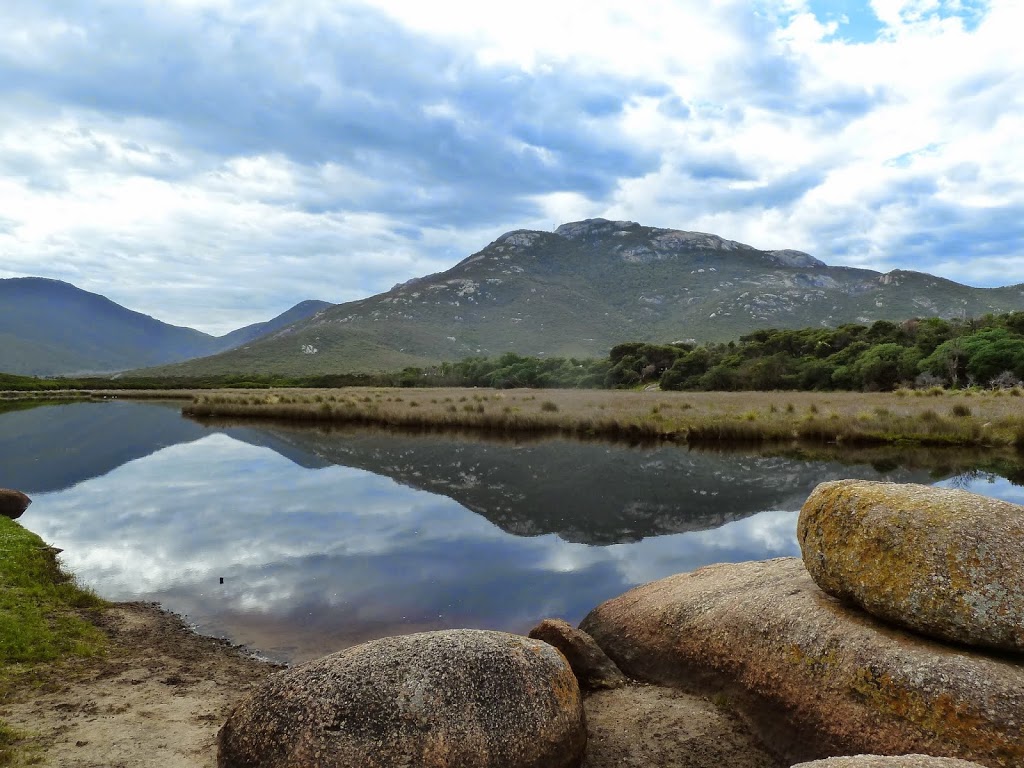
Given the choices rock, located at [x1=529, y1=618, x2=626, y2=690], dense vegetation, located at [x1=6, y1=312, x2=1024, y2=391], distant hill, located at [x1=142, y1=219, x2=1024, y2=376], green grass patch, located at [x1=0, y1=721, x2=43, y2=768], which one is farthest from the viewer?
distant hill, located at [x1=142, y1=219, x2=1024, y2=376]

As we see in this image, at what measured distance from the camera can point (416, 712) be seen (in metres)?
4.63

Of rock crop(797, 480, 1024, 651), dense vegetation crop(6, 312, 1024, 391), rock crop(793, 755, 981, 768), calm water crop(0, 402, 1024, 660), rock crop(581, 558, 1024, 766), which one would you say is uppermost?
dense vegetation crop(6, 312, 1024, 391)

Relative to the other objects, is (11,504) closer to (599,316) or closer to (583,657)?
(583,657)

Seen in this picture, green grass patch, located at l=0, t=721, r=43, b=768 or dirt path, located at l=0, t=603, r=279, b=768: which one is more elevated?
green grass patch, located at l=0, t=721, r=43, b=768

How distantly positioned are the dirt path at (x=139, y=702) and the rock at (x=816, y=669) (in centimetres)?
444

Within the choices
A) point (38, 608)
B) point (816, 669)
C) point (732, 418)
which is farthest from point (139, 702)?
point (732, 418)

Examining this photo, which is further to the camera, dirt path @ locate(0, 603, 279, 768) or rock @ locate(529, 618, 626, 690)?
rock @ locate(529, 618, 626, 690)

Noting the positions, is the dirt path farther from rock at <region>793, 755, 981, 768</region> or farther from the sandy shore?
rock at <region>793, 755, 981, 768</region>

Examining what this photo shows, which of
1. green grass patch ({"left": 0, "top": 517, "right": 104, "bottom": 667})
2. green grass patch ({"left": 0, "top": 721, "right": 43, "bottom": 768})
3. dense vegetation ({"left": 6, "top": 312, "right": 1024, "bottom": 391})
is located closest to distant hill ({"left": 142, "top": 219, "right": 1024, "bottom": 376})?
dense vegetation ({"left": 6, "top": 312, "right": 1024, "bottom": 391})

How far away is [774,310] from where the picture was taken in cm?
15938

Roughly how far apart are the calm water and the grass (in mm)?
762

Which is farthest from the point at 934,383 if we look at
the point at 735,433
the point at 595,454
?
the point at 595,454

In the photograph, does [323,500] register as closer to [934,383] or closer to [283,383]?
[934,383]

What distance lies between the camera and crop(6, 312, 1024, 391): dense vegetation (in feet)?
178
